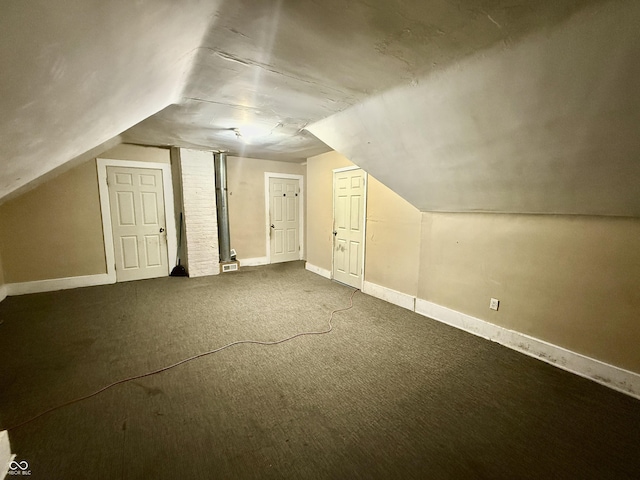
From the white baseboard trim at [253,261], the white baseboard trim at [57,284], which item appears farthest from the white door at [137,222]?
the white baseboard trim at [253,261]

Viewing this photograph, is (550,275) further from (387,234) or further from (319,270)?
(319,270)

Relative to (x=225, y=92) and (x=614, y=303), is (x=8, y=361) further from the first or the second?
(x=614, y=303)

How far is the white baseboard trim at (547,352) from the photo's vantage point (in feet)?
6.33

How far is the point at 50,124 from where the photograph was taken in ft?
4.57

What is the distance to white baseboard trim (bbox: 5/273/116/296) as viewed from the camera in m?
3.74

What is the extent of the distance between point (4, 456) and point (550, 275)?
3813 mm

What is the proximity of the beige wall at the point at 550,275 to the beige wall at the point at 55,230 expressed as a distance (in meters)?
5.11

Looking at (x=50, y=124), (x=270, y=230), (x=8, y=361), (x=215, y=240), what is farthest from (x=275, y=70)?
(x=270, y=230)

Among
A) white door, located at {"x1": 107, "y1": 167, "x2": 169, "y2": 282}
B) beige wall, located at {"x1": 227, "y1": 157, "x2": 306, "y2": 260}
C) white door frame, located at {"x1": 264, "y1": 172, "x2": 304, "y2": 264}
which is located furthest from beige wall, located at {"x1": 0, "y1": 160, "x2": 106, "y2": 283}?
white door frame, located at {"x1": 264, "y1": 172, "x2": 304, "y2": 264}

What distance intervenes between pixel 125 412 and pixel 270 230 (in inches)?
169

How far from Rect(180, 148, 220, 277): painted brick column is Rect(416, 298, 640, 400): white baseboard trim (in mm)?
3901

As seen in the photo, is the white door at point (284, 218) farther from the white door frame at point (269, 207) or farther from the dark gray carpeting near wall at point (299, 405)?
the dark gray carpeting near wall at point (299, 405)

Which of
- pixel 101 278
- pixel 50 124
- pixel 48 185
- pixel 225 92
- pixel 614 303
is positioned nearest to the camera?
pixel 50 124

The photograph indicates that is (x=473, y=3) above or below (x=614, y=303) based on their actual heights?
above
